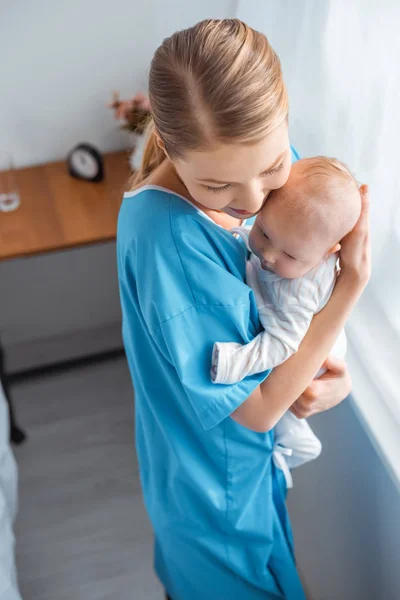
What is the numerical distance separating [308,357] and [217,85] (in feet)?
1.48

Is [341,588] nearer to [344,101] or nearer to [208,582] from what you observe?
[208,582]

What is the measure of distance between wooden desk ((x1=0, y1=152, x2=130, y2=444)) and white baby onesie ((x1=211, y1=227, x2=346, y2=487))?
895 mm

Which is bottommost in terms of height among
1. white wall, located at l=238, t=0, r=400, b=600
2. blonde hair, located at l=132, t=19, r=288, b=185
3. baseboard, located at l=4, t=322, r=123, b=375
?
baseboard, located at l=4, t=322, r=123, b=375

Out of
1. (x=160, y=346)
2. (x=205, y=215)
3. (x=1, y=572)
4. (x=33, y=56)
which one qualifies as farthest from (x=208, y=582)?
(x=33, y=56)

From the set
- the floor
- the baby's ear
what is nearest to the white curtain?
the baby's ear

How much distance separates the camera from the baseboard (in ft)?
8.29

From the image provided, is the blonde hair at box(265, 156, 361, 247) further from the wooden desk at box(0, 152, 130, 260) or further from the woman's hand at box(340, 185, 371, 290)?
the wooden desk at box(0, 152, 130, 260)

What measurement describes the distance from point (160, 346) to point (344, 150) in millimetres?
549

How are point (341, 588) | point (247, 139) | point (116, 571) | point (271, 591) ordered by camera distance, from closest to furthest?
point (247, 139) → point (271, 591) → point (341, 588) → point (116, 571)

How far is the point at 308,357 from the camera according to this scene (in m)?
1.08

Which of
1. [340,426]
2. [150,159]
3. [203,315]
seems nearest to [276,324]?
[203,315]

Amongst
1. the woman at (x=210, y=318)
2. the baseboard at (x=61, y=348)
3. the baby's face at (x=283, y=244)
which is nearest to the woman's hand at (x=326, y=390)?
the woman at (x=210, y=318)

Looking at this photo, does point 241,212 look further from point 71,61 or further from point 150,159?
point 71,61

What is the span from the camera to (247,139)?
85 cm
